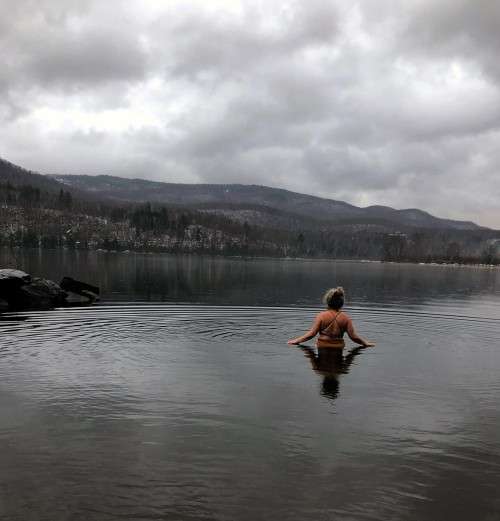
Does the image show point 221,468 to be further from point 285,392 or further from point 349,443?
point 285,392

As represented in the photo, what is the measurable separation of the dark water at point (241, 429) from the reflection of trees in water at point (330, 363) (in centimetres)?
10

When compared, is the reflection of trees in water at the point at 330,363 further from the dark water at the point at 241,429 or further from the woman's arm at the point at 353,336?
the woman's arm at the point at 353,336

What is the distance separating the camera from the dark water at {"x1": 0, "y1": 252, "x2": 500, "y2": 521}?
751 cm

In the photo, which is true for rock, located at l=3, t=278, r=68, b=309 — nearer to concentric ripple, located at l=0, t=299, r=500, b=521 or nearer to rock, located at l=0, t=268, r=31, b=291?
rock, located at l=0, t=268, r=31, b=291

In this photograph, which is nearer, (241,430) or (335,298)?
(241,430)

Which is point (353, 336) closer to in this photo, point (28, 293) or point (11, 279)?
point (28, 293)

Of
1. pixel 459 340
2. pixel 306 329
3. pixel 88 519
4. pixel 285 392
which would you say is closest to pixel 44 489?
pixel 88 519

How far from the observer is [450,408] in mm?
12719

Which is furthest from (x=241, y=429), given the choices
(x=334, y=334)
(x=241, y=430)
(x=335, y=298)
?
(x=334, y=334)

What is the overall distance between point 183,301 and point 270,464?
3170cm

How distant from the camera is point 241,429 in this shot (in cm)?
1060

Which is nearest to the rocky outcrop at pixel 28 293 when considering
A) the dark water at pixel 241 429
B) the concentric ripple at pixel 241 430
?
the dark water at pixel 241 429

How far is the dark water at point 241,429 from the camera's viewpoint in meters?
7.51

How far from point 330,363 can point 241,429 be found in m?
7.92
